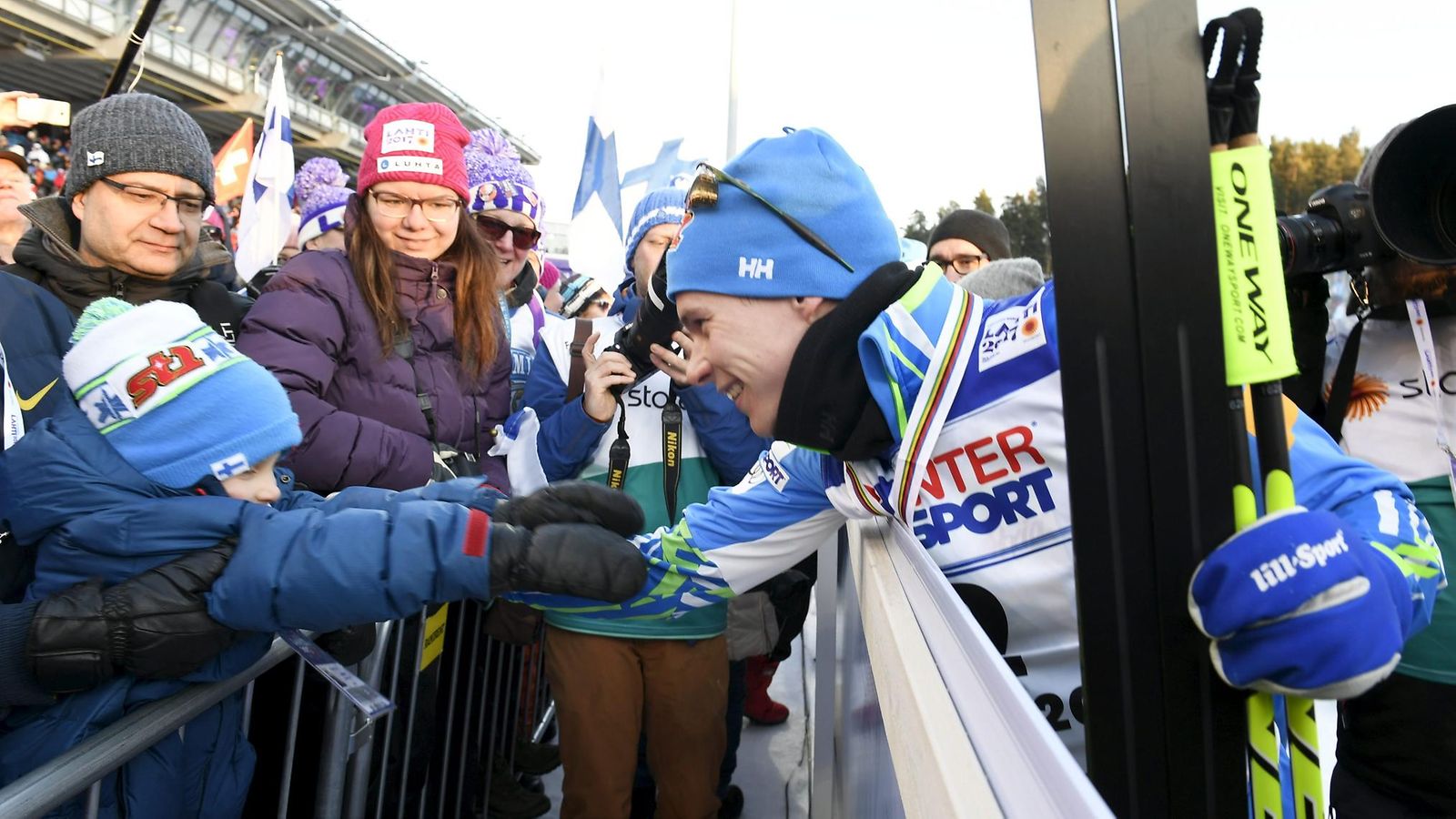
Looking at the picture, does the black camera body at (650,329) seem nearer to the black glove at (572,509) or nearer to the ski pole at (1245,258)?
the black glove at (572,509)

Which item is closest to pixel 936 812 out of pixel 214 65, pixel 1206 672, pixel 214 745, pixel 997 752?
pixel 997 752

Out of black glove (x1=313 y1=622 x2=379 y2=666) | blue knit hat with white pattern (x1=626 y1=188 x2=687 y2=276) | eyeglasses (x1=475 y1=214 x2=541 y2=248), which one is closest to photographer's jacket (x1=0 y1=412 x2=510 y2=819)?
black glove (x1=313 y1=622 x2=379 y2=666)

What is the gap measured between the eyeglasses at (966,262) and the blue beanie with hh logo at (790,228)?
234 cm

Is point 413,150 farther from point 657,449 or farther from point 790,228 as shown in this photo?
point 790,228

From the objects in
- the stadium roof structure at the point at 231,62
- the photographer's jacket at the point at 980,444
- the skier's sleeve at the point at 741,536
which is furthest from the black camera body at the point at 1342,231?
the stadium roof structure at the point at 231,62

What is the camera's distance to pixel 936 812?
2.49 ft

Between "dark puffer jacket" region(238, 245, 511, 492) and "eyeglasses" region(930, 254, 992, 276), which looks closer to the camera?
"dark puffer jacket" region(238, 245, 511, 492)

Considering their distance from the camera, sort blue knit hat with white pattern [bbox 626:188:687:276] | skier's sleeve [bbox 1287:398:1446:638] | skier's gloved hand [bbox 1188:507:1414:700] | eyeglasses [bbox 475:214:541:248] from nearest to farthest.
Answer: skier's gloved hand [bbox 1188:507:1414:700] → skier's sleeve [bbox 1287:398:1446:638] → blue knit hat with white pattern [bbox 626:188:687:276] → eyeglasses [bbox 475:214:541:248]

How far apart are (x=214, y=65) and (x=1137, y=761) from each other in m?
25.9

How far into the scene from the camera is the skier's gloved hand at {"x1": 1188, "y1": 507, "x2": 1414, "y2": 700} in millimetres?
731

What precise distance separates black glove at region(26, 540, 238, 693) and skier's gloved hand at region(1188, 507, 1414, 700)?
134 centimetres

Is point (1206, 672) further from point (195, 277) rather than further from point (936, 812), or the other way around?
point (195, 277)

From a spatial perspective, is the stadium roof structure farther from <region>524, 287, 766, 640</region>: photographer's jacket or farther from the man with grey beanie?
<region>524, 287, 766, 640</region>: photographer's jacket

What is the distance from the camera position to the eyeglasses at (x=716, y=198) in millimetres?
1505
